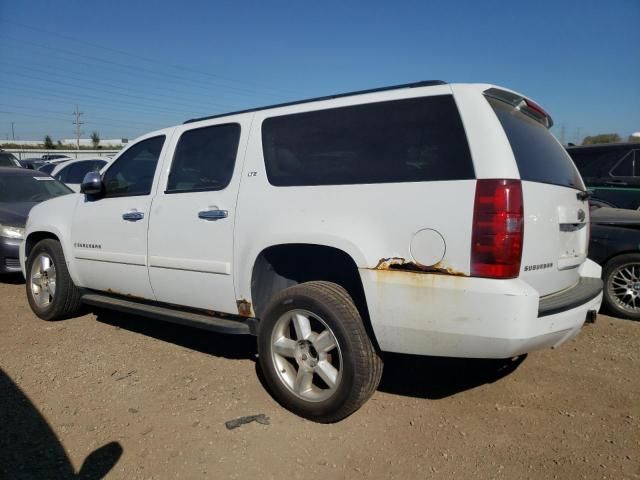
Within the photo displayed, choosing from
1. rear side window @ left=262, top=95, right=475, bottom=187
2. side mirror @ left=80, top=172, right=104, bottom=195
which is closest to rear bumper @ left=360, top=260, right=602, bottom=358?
rear side window @ left=262, top=95, right=475, bottom=187

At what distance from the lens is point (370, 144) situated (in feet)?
9.59

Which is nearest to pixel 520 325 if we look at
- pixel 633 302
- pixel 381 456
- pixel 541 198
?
pixel 541 198

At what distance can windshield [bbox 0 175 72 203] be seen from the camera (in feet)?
24.6

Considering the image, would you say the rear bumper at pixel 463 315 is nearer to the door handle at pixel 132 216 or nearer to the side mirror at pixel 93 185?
the door handle at pixel 132 216

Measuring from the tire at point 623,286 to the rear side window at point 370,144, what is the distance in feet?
11.2

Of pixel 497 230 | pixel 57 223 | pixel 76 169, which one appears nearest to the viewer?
pixel 497 230

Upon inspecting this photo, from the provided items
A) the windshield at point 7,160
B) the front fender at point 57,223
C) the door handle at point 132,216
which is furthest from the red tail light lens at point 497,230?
the windshield at point 7,160

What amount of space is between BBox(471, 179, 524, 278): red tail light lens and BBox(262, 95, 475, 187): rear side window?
0.15m

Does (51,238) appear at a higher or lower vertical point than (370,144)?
lower

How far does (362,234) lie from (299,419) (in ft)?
4.14

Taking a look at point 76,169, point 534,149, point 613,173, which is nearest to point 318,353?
point 534,149

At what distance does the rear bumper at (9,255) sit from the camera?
252 inches

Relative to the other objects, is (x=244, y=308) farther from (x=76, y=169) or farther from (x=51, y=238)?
(x=76, y=169)

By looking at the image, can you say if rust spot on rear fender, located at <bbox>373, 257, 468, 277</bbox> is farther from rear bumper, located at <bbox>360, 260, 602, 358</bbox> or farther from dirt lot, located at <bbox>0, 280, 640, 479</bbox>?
dirt lot, located at <bbox>0, 280, 640, 479</bbox>
